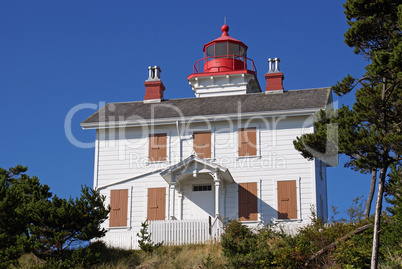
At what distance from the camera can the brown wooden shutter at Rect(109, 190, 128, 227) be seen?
23.0 m

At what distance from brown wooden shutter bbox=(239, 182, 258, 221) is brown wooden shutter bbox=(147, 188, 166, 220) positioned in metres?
3.07

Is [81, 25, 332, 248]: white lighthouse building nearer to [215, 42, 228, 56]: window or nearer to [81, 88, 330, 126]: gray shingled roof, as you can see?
[81, 88, 330, 126]: gray shingled roof

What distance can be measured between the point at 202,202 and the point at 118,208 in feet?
11.2

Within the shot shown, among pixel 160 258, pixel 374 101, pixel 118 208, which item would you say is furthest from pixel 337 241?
pixel 118 208

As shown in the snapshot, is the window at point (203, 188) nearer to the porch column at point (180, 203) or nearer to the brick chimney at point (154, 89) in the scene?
the porch column at point (180, 203)

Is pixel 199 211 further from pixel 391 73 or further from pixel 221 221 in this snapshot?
pixel 391 73

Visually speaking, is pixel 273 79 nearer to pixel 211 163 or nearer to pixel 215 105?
pixel 215 105

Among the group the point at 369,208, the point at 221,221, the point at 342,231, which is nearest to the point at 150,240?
the point at 221,221

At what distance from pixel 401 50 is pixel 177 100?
1439 centimetres

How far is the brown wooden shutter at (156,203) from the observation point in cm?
2284

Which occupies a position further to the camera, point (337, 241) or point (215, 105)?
point (215, 105)

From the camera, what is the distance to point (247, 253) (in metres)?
16.0

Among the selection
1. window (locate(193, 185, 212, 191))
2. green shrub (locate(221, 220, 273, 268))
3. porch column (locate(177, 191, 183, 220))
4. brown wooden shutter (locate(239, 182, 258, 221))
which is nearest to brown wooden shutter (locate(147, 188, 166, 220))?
porch column (locate(177, 191, 183, 220))

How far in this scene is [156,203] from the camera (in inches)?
907
